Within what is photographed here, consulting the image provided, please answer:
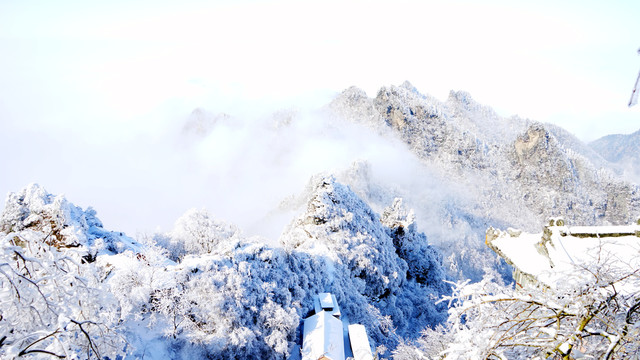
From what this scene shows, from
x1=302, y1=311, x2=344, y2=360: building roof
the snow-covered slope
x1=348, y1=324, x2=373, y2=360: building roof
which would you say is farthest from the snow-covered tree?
x1=348, y1=324, x2=373, y2=360: building roof

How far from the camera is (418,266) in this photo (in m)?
43.5

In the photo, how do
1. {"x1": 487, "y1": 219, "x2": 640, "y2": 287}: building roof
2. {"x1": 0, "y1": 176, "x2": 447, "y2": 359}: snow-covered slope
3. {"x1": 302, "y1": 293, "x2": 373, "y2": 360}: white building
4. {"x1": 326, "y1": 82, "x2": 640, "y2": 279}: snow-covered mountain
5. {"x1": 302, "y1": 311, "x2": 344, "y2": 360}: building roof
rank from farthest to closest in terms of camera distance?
1. {"x1": 326, "y1": 82, "x2": 640, "y2": 279}: snow-covered mountain
2. {"x1": 302, "y1": 293, "x2": 373, "y2": 360}: white building
3. {"x1": 302, "y1": 311, "x2": 344, "y2": 360}: building roof
4. {"x1": 487, "y1": 219, "x2": 640, "y2": 287}: building roof
5. {"x1": 0, "y1": 176, "x2": 447, "y2": 359}: snow-covered slope

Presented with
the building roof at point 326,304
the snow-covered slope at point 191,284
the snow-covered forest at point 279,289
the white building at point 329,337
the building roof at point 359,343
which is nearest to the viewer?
the snow-covered forest at point 279,289

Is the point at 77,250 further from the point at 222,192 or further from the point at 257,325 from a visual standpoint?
the point at 222,192

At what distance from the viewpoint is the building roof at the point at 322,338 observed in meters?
20.7

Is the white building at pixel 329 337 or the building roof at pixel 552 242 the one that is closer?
the building roof at pixel 552 242

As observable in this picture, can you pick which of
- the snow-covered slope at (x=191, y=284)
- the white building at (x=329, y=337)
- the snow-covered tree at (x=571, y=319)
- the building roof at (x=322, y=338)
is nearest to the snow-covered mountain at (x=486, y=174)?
the snow-covered slope at (x=191, y=284)

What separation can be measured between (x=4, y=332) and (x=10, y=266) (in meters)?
0.66

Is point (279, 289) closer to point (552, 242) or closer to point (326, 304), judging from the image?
point (326, 304)

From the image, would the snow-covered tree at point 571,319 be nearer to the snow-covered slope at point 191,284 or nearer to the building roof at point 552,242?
the snow-covered slope at point 191,284

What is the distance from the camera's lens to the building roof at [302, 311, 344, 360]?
20.7 m

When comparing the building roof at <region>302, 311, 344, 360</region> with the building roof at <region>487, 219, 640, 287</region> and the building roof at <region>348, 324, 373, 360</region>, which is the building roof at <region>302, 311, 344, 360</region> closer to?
the building roof at <region>348, 324, 373, 360</region>

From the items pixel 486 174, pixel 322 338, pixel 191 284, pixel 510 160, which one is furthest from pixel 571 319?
pixel 510 160

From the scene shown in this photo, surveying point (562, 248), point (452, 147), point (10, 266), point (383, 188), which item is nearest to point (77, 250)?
point (10, 266)
